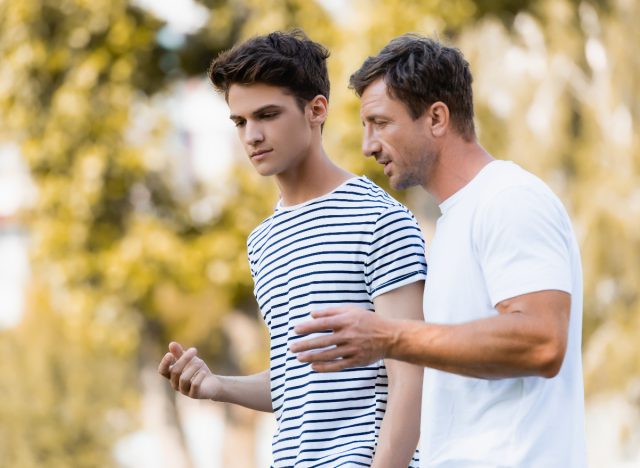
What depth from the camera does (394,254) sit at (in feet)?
10.1

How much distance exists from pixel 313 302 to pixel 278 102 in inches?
19.0

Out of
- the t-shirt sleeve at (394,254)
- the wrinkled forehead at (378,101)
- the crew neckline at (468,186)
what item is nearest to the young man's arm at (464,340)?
the crew neckline at (468,186)

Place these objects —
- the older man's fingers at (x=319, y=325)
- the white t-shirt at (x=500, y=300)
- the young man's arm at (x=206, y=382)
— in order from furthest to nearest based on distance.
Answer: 1. the young man's arm at (x=206, y=382)
2. the white t-shirt at (x=500, y=300)
3. the older man's fingers at (x=319, y=325)

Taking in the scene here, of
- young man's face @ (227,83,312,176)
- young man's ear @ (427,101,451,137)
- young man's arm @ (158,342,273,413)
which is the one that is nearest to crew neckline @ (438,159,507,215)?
young man's ear @ (427,101,451,137)

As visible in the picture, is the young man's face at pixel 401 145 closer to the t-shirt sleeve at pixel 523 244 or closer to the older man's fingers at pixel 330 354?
the t-shirt sleeve at pixel 523 244

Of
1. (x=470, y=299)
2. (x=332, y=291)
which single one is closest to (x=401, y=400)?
(x=332, y=291)

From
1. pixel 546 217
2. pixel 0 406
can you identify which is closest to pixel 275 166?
pixel 546 217

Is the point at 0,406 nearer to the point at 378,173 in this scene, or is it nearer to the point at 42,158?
the point at 42,158

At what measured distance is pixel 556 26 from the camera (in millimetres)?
14477

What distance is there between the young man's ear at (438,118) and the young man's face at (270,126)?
1.80ft

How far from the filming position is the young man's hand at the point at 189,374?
324cm

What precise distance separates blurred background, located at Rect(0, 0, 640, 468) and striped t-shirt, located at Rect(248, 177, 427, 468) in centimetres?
902

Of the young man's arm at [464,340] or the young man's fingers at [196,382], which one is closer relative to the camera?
the young man's arm at [464,340]

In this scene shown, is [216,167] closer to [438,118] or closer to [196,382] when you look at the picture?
[196,382]
